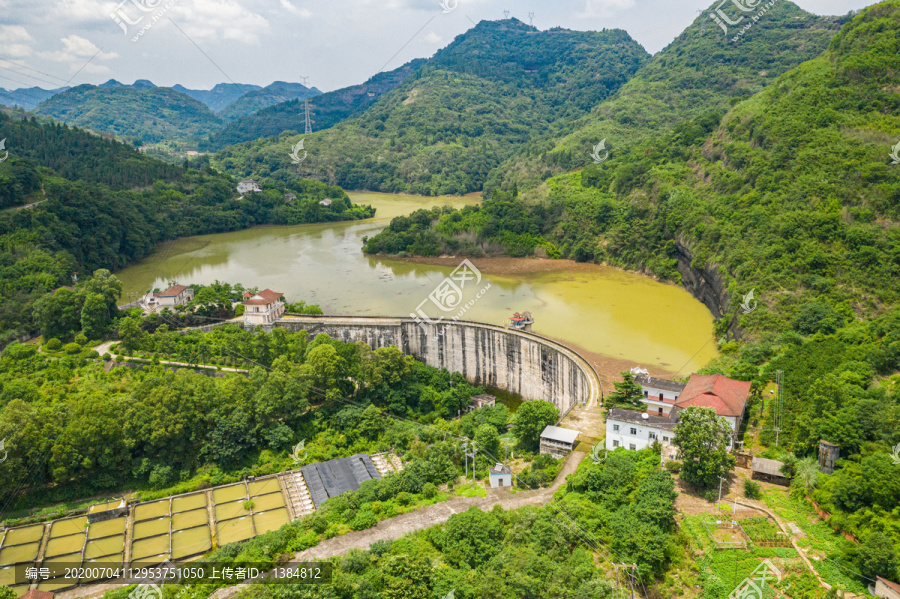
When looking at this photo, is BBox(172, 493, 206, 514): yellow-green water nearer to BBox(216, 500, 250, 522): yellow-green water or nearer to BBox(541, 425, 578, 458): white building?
BBox(216, 500, 250, 522): yellow-green water

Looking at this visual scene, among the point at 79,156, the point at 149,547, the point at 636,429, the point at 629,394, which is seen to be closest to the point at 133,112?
the point at 79,156

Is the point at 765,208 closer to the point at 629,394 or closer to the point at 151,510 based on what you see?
the point at 629,394

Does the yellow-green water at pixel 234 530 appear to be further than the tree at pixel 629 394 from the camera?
No

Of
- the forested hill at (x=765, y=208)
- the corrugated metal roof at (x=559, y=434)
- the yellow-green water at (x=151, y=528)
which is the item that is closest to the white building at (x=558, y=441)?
the corrugated metal roof at (x=559, y=434)

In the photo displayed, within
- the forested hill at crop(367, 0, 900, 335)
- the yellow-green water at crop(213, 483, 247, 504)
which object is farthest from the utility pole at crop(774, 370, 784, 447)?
the yellow-green water at crop(213, 483, 247, 504)

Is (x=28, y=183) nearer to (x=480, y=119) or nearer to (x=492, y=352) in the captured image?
(x=492, y=352)

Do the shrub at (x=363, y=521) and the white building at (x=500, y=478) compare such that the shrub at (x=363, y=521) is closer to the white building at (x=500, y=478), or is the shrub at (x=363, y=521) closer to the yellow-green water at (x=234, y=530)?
the white building at (x=500, y=478)
